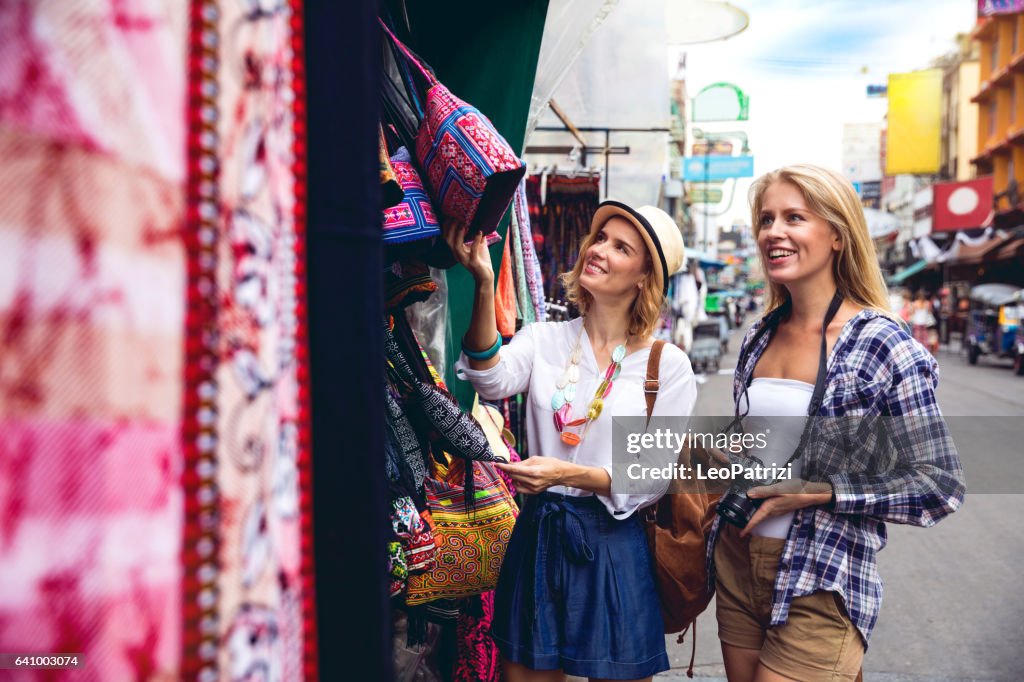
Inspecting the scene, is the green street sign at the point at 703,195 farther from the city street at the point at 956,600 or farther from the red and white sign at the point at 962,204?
the city street at the point at 956,600

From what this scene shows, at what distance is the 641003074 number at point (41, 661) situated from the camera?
608 millimetres

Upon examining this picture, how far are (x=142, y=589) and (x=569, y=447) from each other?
168 centimetres

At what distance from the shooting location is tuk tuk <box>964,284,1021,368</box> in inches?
639

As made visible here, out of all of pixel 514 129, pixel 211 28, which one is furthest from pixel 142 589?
pixel 514 129

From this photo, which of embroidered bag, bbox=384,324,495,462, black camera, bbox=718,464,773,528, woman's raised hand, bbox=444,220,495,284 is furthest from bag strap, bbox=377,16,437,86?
black camera, bbox=718,464,773,528

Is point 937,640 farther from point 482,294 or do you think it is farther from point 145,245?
point 145,245

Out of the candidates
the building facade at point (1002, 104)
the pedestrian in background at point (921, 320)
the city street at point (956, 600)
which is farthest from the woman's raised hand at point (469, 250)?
the building facade at point (1002, 104)

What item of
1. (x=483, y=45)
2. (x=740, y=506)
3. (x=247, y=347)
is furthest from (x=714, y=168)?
(x=247, y=347)

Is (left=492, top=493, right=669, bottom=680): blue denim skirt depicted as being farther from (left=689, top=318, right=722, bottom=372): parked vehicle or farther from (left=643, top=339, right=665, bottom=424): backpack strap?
(left=689, top=318, right=722, bottom=372): parked vehicle

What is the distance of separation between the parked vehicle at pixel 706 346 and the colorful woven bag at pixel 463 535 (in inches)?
574

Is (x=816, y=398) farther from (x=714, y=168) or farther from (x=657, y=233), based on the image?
(x=714, y=168)

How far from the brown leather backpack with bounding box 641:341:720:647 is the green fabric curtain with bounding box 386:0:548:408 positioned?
3.51 ft

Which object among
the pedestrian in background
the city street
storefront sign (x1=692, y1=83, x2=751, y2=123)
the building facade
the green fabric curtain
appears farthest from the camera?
the building facade

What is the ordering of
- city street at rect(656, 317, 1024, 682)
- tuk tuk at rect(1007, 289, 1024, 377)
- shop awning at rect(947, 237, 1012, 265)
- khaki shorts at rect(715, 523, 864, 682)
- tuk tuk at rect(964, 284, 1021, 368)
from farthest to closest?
shop awning at rect(947, 237, 1012, 265) → tuk tuk at rect(964, 284, 1021, 368) → tuk tuk at rect(1007, 289, 1024, 377) → city street at rect(656, 317, 1024, 682) → khaki shorts at rect(715, 523, 864, 682)
